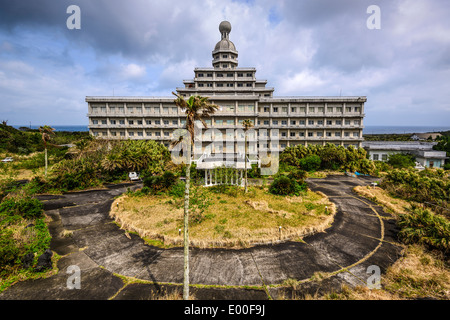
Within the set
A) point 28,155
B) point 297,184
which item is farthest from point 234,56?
point 28,155

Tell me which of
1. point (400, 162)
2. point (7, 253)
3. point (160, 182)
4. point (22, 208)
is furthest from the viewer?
point (400, 162)

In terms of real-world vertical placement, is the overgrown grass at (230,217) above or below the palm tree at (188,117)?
below

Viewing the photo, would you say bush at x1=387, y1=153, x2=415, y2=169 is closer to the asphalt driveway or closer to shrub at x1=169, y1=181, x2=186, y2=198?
the asphalt driveway

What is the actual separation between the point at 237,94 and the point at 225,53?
10.7m

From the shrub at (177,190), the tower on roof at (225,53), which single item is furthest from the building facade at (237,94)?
the shrub at (177,190)

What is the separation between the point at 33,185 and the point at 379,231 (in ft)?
119

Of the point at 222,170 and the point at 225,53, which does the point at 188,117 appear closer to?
the point at 222,170

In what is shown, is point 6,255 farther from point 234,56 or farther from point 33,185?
point 234,56

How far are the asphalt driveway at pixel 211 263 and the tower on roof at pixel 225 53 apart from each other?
138 feet

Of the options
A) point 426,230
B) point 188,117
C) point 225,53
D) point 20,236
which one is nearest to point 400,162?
point 426,230

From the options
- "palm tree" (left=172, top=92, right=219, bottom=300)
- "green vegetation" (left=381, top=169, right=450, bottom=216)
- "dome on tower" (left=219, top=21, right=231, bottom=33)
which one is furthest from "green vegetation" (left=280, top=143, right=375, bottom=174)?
"dome on tower" (left=219, top=21, right=231, bottom=33)

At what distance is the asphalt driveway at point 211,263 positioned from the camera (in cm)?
A: 884

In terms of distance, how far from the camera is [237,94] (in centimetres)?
4469

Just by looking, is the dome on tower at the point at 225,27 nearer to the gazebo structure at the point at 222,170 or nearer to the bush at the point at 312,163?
the bush at the point at 312,163
